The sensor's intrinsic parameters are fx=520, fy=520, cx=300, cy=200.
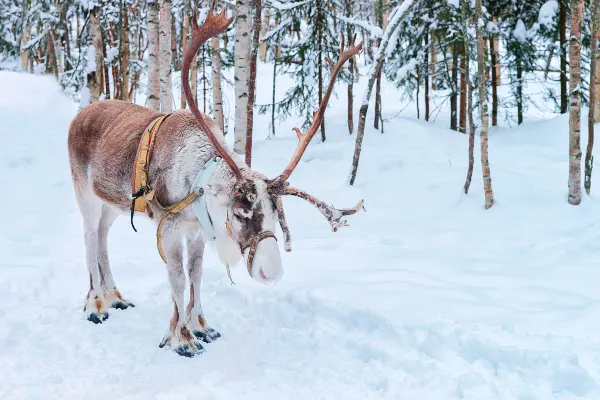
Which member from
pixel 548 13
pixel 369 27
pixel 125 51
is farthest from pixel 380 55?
pixel 125 51

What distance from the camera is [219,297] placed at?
5027 mm

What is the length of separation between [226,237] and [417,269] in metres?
2.78

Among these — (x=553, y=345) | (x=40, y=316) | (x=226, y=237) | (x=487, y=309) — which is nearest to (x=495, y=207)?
(x=487, y=309)

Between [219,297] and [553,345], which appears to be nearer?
[553,345]

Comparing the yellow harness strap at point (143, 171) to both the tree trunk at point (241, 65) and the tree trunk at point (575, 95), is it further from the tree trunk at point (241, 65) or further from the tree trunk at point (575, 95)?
the tree trunk at point (575, 95)

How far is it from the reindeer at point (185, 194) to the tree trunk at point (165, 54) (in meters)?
5.89

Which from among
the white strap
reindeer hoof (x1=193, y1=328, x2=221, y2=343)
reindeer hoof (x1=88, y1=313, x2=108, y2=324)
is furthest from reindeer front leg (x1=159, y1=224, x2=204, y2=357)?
reindeer hoof (x1=88, y1=313, x2=108, y2=324)

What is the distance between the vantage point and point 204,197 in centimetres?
367

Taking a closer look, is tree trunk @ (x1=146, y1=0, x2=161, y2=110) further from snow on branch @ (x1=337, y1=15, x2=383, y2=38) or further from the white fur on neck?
the white fur on neck

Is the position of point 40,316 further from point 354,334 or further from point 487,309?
point 487,309

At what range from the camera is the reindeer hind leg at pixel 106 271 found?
4914mm

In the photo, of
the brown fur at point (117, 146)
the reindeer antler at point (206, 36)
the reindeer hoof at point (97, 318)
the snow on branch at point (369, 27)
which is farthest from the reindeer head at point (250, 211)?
the snow on branch at point (369, 27)

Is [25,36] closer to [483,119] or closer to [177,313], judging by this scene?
[483,119]

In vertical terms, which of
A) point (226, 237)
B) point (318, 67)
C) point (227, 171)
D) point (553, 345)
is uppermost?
point (318, 67)
